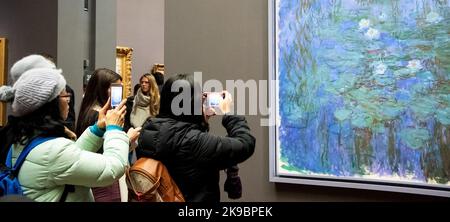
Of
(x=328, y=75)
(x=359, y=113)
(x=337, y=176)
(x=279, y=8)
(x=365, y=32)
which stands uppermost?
(x=279, y=8)

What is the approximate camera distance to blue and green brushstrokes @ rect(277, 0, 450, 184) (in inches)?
112

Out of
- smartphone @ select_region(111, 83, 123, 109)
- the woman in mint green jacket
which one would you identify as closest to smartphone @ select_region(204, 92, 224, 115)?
smartphone @ select_region(111, 83, 123, 109)

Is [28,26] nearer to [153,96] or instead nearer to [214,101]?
[153,96]

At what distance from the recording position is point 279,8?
11.5 feet

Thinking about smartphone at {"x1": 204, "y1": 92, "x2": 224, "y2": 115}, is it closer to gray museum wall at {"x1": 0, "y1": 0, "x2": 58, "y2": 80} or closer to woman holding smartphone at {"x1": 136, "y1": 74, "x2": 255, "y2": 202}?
woman holding smartphone at {"x1": 136, "y1": 74, "x2": 255, "y2": 202}

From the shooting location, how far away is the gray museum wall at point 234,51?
360 cm

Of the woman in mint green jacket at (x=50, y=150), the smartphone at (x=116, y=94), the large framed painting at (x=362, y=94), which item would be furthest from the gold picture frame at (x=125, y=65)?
the woman in mint green jacket at (x=50, y=150)

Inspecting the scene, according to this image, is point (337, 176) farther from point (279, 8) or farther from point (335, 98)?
point (279, 8)

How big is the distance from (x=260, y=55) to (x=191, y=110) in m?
1.44

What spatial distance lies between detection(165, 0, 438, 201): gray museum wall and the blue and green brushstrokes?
19cm
